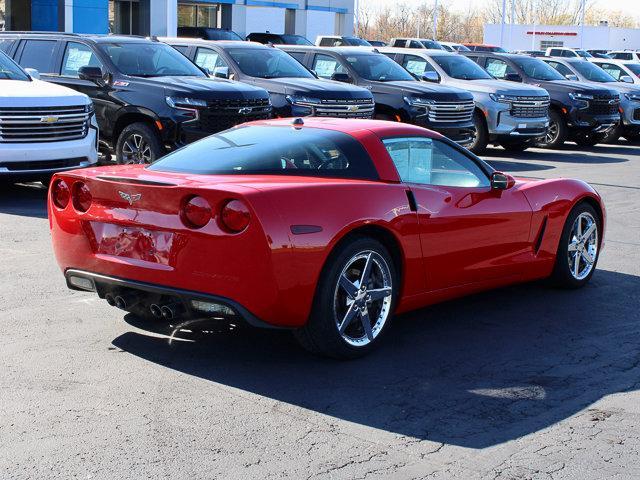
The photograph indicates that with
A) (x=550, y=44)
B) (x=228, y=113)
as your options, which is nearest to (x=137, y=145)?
(x=228, y=113)

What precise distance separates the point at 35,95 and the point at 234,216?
723 cm

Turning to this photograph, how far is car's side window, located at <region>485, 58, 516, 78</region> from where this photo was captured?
2277 cm

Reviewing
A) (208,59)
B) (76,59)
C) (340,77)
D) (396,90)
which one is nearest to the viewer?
(76,59)

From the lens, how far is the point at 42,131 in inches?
471

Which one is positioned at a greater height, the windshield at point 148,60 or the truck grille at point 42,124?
the windshield at point 148,60

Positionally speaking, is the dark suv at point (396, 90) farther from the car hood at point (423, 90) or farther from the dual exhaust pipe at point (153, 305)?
the dual exhaust pipe at point (153, 305)

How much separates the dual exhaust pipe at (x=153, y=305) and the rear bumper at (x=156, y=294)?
2cm

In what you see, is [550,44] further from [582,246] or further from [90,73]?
[582,246]

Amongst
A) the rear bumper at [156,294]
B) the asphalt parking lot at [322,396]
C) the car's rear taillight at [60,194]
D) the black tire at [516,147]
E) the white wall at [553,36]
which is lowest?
the black tire at [516,147]

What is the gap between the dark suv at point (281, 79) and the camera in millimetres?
16375

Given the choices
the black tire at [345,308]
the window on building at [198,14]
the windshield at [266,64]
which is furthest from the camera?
the window on building at [198,14]

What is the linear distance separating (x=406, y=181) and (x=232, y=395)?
6.36 ft

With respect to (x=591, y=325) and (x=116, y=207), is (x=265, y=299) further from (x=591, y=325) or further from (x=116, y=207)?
(x=591, y=325)

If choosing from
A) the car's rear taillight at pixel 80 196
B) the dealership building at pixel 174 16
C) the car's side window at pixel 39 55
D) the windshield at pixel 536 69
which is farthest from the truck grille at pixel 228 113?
the dealership building at pixel 174 16
